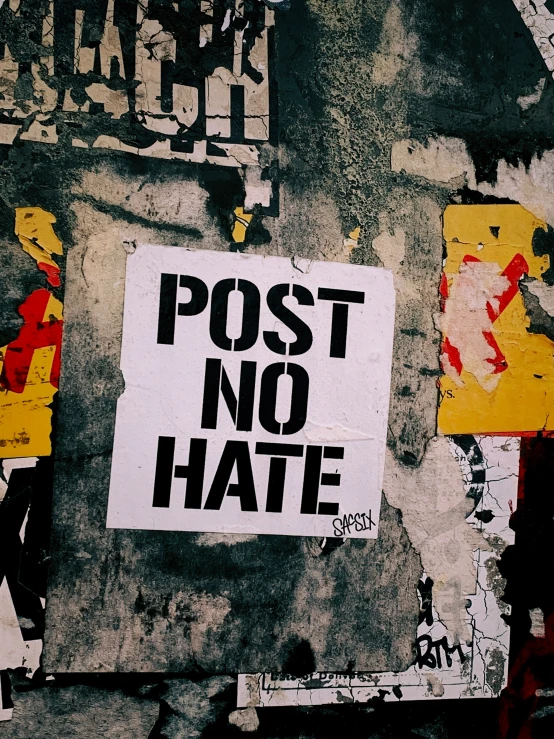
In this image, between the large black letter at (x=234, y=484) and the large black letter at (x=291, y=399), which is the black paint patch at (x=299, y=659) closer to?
the large black letter at (x=234, y=484)

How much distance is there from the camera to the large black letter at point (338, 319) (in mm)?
1813

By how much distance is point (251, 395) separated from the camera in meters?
1.78

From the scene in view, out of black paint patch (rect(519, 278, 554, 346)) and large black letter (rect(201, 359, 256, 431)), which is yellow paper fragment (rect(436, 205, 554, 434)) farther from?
large black letter (rect(201, 359, 256, 431))

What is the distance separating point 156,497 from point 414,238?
49.8 inches

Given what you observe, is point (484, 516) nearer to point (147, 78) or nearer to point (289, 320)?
point (289, 320)

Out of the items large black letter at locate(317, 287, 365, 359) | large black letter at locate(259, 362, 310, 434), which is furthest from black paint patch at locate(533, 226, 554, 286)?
large black letter at locate(259, 362, 310, 434)

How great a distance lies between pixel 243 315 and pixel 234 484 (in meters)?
0.57

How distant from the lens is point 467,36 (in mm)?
1900

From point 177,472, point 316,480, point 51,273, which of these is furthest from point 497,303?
point 51,273

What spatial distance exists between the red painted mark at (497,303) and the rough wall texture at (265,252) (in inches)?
1.1

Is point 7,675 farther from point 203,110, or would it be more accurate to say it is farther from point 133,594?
point 203,110

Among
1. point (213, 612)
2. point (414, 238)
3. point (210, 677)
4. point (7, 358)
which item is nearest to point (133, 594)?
point (213, 612)

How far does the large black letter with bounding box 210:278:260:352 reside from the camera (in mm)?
1764

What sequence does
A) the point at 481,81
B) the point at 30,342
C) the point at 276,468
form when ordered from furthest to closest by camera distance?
the point at 481,81 → the point at 276,468 → the point at 30,342
